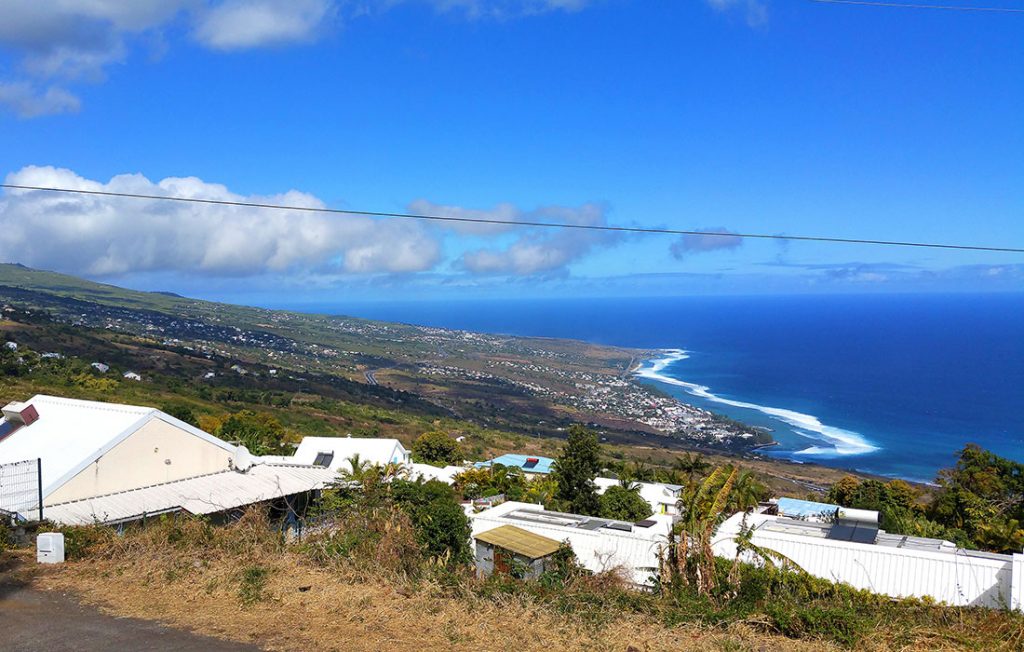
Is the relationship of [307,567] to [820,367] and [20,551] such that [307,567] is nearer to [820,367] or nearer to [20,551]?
[20,551]

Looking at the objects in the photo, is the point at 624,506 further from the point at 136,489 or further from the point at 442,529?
the point at 442,529

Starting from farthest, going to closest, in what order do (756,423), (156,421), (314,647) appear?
1. (756,423)
2. (156,421)
3. (314,647)

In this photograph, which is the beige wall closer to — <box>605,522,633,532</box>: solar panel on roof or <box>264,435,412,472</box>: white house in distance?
<box>605,522,633,532</box>: solar panel on roof

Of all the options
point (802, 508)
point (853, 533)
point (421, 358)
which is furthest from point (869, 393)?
point (853, 533)

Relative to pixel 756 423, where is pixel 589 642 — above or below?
above

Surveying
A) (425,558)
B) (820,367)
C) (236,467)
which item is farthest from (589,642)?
(820,367)

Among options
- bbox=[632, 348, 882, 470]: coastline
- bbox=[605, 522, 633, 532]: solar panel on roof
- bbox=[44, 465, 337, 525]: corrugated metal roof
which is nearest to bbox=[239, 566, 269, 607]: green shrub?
bbox=[44, 465, 337, 525]: corrugated metal roof

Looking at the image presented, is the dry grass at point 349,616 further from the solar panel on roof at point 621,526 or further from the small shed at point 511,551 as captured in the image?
the solar panel on roof at point 621,526
